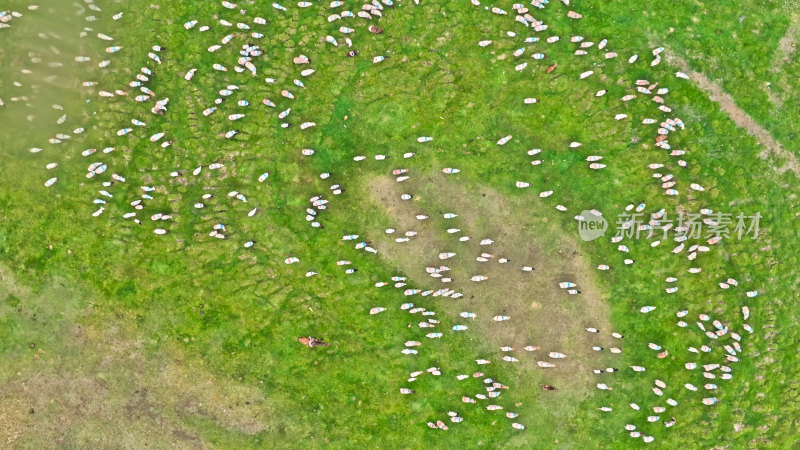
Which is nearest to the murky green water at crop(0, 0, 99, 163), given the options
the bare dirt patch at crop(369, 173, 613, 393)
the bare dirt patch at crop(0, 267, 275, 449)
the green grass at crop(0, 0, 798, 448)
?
the green grass at crop(0, 0, 798, 448)

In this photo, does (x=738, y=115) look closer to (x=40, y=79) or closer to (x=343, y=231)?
(x=343, y=231)

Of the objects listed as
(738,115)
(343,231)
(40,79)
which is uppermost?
(738,115)

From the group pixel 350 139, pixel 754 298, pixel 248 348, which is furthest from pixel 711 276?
pixel 248 348

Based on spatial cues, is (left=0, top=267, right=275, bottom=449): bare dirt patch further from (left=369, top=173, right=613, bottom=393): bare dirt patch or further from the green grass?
(left=369, top=173, right=613, bottom=393): bare dirt patch

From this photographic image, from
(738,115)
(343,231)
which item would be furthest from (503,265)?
(738,115)

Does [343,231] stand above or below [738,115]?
below

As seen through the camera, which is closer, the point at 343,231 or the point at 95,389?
the point at 95,389

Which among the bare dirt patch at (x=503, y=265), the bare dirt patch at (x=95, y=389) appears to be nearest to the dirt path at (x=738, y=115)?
the bare dirt patch at (x=503, y=265)
